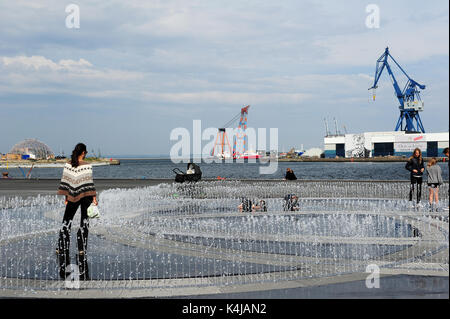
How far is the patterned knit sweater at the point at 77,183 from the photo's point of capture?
26.4 feet

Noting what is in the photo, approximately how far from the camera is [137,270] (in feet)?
24.6

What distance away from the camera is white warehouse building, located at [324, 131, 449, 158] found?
14338 centimetres

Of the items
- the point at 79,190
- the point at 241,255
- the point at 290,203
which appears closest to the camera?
the point at 79,190

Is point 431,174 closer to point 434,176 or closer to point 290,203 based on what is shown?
point 434,176

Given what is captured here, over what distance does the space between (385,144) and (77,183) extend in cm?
15234

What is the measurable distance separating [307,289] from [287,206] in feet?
32.0

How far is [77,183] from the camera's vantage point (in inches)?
317

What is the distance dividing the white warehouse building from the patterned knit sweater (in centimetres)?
14498

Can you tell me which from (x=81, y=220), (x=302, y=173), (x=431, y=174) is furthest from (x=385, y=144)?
(x=81, y=220)

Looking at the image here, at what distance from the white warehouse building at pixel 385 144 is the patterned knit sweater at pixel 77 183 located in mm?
144982

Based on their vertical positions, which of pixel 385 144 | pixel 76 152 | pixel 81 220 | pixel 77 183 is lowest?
pixel 81 220

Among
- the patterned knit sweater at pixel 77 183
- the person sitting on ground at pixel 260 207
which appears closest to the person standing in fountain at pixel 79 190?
the patterned knit sweater at pixel 77 183

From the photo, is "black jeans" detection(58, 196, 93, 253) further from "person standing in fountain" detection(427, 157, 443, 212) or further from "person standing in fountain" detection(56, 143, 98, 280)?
"person standing in fountain" detection(427, 157, 443, 212)
